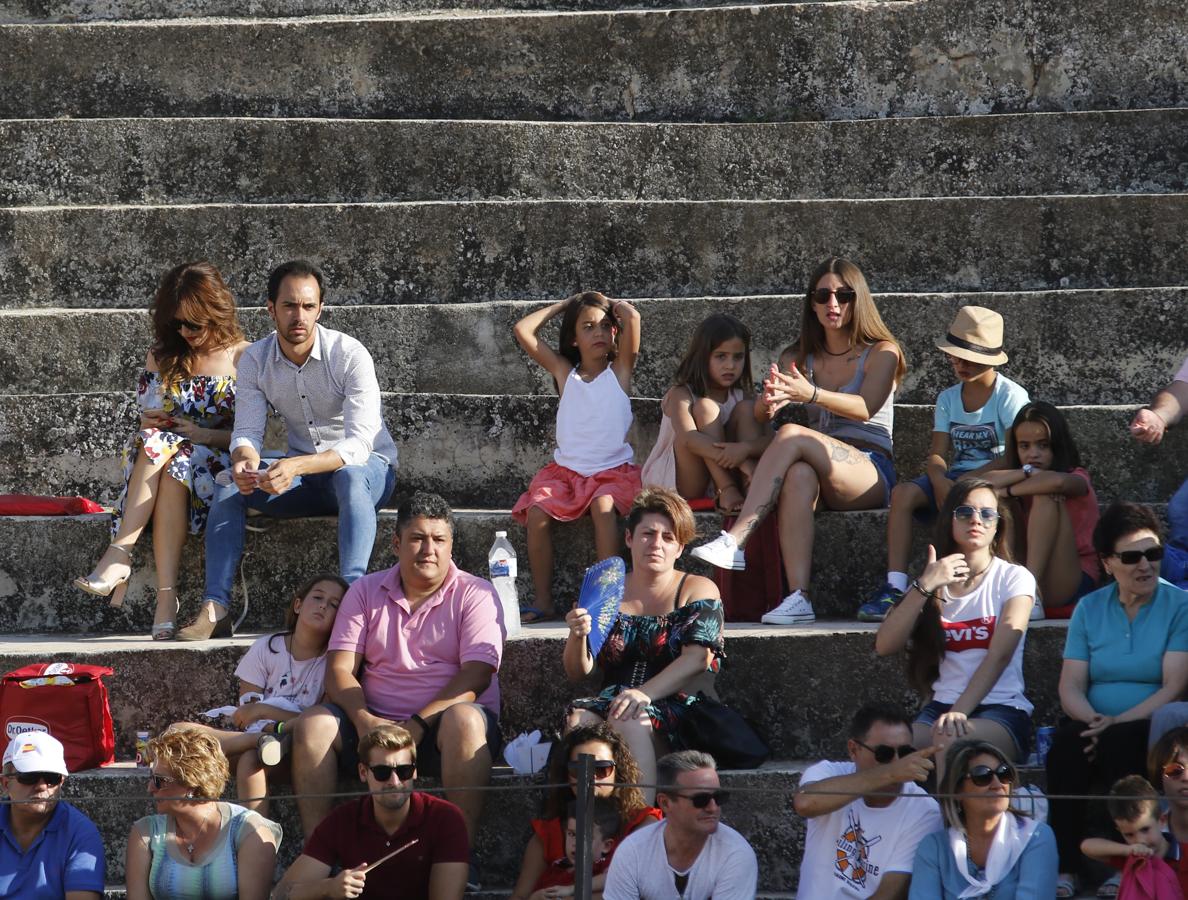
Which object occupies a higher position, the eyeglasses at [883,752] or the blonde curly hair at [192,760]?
the eyeglasses at [883,752]

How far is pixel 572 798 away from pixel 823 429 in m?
1.85

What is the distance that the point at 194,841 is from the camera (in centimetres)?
452

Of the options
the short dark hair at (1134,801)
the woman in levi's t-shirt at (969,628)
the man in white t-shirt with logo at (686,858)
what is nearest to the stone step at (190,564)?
the woman in levi's t-shirt at (969,628)

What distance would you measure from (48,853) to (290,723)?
0.73m

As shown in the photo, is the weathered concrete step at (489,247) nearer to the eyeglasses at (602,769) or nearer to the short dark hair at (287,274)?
the short dark hair at (287,274)

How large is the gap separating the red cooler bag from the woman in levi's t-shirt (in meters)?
2.26

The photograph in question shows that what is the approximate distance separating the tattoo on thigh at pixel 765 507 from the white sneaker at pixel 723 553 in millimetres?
61

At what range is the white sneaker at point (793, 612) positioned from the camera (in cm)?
527

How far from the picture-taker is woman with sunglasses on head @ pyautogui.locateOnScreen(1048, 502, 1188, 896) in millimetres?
4383

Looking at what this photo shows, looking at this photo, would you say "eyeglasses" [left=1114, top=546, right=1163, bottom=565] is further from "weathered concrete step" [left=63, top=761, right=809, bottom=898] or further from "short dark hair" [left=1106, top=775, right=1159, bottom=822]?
"weathered concrete step" [left=63, top=761, right=809, bottom=898]

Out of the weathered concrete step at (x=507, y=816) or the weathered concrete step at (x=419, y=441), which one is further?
the weathered concrete step at (x=419, y=441)

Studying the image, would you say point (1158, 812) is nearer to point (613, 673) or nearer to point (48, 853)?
point (613, 673)

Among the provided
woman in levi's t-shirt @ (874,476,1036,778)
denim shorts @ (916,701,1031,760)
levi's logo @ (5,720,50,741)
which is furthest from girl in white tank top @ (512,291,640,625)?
levi's logo @ (5,720,50,741)

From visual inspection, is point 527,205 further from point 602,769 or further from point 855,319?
point 602,769
